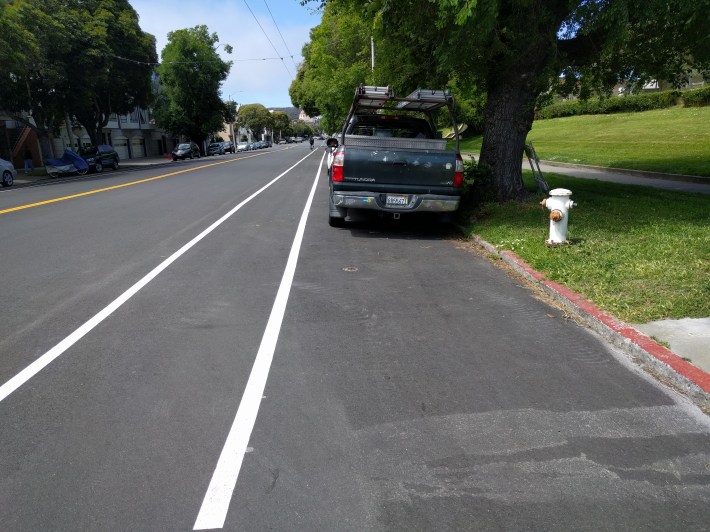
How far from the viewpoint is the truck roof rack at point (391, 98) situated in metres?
10.1

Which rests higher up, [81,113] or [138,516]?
[81,113]

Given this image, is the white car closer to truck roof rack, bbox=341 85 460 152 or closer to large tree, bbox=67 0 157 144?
large tree, bbox=67 0 157 144

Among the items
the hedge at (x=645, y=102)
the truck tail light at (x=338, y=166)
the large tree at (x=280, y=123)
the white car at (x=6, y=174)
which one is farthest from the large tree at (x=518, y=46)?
the large tree at (x=280, y=123)

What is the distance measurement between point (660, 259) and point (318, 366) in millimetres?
4649

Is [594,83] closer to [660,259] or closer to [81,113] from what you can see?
[660,259]

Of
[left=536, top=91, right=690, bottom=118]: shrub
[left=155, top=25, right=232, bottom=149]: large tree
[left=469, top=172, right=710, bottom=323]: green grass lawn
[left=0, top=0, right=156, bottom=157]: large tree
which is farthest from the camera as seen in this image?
[left=155, top=25, right=232, bottom=149]: large tree

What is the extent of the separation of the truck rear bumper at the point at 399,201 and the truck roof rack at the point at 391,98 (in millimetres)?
2030

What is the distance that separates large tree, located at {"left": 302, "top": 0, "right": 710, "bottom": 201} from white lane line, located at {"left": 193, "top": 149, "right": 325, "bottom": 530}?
5.05 m

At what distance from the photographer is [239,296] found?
631 centimetres

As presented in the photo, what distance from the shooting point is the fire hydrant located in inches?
299

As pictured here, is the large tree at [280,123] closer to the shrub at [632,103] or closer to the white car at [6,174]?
the shrub at [632,103]

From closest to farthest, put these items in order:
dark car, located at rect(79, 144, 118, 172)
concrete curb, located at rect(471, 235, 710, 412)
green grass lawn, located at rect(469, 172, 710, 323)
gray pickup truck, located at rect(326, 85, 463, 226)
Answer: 1. concrete curb, located at rect(471, 235, 710, 412)
2. green grass lawn, located at rect(469, 172, 710, 323)
3. gray pickup truck, located at rect(326, 85, 463, 226)
4. dark car, located at rect(79, 144, 118, 172)

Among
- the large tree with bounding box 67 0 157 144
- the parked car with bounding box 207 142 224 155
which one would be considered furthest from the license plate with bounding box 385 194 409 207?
the parked car with bounding box 207 142 224 155

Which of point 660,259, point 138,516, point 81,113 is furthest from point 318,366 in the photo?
point 81,113
